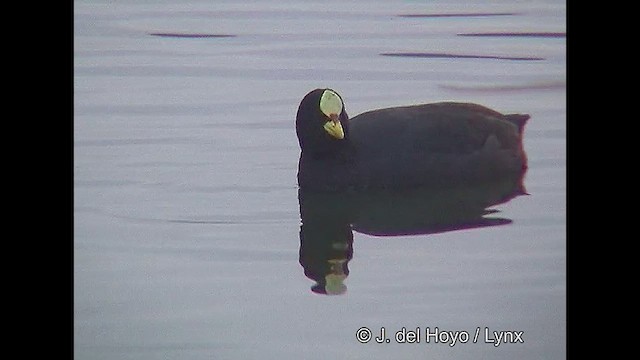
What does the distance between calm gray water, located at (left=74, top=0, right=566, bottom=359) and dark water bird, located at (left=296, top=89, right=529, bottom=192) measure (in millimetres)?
52

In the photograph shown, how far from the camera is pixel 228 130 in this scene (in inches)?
201

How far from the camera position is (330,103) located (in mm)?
5117

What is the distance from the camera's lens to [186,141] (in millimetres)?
5098

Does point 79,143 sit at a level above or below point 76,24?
below

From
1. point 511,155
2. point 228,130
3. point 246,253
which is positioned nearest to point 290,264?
point 246,253

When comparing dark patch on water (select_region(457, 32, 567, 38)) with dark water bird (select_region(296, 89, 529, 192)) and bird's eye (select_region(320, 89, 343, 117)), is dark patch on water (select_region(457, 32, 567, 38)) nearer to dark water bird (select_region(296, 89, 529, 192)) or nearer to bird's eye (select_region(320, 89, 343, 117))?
dark water bird (select_region(296, 89, 529, 192))

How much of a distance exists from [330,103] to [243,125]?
0.29m

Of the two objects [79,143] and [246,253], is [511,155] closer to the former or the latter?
[246,253]

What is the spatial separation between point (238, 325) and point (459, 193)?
2.73 ft

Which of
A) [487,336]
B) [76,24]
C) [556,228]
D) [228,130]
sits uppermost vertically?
[76,24]

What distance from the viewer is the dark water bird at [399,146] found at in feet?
16.8

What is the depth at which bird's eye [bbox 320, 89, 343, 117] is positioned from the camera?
16.7 ft

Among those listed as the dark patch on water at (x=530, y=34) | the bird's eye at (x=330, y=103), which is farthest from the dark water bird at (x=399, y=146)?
the dark patch on water at (x=530, y=34)
